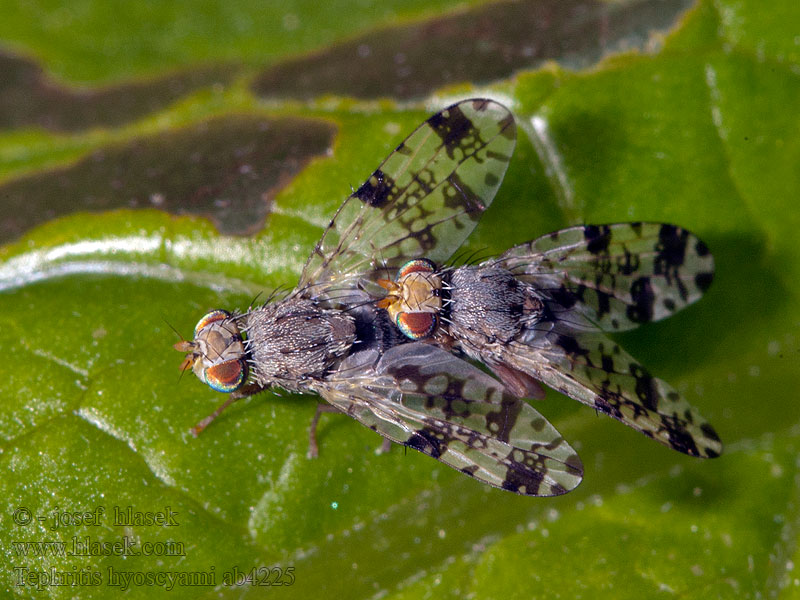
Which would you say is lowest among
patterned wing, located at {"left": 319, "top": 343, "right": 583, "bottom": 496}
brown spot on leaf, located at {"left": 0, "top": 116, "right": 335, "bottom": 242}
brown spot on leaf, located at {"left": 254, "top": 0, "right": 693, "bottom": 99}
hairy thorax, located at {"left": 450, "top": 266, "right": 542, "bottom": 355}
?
patterned wing, located at {"left": 319, "top": 343, "right": 583, "bottom": 496}

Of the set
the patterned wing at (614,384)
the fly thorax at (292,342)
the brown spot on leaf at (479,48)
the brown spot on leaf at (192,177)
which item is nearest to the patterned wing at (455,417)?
the fly thorax at (292,342)

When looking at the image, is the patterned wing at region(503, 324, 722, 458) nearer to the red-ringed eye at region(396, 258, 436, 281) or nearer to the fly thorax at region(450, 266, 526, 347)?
the fly thorax at region(450, 266, 526, 347)

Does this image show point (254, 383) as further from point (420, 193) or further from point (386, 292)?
point (420, 193)

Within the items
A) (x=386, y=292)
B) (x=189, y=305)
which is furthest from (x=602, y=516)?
(x=189, y=305)

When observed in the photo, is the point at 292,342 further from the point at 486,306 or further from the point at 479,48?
the point at 479,48

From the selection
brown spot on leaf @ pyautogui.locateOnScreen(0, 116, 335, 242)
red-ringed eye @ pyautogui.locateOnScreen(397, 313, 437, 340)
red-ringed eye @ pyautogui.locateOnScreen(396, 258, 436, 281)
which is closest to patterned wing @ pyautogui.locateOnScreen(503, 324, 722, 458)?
red-ringed eye @ pyautogui.locateOnScreen(397, 313, 437, 340)
